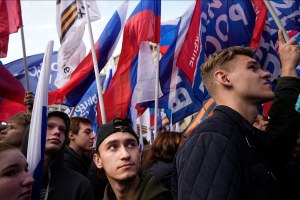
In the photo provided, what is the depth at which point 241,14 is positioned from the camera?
5.56 meters

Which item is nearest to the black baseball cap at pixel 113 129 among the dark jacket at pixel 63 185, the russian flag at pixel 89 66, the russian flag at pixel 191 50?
the dark jacket at pixel 63 185

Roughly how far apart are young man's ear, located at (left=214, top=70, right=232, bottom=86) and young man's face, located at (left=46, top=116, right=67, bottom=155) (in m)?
1.57

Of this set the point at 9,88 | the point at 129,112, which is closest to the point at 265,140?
the point at 9,88

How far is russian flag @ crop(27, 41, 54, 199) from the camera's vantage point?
197cm

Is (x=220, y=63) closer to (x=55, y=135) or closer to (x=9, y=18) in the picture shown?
(x=55, y=135)

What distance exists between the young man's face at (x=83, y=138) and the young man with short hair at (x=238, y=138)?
2640 millimetres

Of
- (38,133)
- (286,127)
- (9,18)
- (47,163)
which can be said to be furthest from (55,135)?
(9,18)

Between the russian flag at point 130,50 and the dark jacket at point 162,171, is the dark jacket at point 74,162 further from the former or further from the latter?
the russian flag at point 130,50

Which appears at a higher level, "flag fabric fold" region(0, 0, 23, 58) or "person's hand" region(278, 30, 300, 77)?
"flag fabric fold" region(0, 0, 23, 58)

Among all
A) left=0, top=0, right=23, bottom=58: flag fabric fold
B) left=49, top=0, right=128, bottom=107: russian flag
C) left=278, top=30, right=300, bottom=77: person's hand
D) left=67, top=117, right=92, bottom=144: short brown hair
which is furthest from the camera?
left=49, top=0, right=128, bottom=107: russian flag

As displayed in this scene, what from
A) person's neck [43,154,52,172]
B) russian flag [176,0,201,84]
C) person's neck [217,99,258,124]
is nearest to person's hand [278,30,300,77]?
person's neck [217,99,258,124]

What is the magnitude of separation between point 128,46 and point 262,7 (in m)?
2.45

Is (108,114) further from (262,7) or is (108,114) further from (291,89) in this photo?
(291,89)

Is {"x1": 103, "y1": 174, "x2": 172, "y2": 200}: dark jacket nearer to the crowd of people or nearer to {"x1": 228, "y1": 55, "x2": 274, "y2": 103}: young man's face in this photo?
the crowd of people
